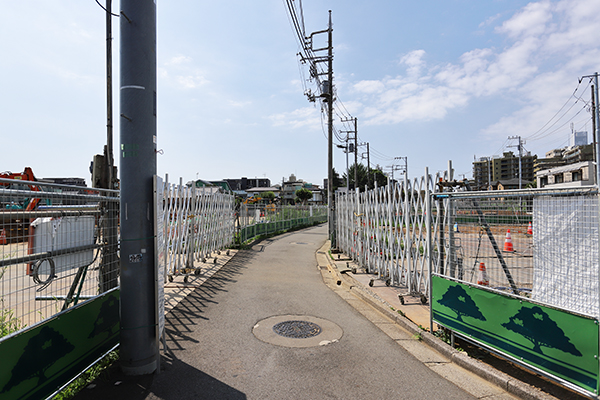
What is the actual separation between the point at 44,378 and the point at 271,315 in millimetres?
3610

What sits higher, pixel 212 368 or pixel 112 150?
pixel 112 150

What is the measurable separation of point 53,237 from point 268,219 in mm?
18329

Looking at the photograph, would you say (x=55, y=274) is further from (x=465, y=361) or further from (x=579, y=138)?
(x=579, y=138)

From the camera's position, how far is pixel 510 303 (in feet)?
12.2

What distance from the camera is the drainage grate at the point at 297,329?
514 centimetres

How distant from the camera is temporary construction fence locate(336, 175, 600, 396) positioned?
3184mm

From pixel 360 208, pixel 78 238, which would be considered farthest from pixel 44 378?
pixel 360 208

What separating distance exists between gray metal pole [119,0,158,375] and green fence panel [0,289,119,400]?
0.28m

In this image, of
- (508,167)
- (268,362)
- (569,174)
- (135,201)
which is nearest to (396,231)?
(268,362)

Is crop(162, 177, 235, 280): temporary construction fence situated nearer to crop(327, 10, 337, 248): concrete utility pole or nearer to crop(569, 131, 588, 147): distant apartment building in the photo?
crop(327, 10, 337, 248): concrete utility pole

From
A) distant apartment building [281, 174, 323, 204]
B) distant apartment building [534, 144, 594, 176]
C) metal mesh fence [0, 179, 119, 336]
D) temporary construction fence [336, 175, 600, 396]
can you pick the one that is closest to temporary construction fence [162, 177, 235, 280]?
metal mesh fence [0, 179, 119, 336]

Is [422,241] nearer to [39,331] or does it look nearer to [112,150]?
[39,331]

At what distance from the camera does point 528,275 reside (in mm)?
4453

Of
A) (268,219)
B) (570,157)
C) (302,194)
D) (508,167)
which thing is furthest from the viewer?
(508,167)
